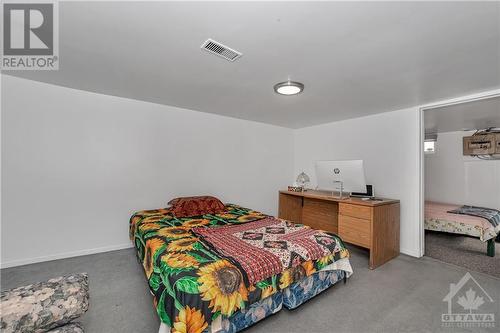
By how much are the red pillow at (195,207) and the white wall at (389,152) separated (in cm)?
264

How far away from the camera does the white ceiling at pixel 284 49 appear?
143 centimetres

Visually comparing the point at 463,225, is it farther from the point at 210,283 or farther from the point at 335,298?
the point at 210,283

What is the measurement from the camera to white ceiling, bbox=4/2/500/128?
143cm

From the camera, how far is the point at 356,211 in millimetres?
2998

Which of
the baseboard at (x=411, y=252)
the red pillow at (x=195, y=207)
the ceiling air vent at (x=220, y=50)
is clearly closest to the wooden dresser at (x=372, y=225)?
the baseboard at (x=411, y=252)

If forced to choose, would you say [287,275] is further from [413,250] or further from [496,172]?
[496,172]

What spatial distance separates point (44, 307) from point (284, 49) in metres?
2.35

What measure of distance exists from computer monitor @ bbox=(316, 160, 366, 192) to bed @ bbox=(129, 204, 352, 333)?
133cm

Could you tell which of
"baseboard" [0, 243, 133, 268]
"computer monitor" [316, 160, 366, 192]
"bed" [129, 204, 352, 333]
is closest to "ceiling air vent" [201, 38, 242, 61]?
"bed" [129, 204, 352, 333]

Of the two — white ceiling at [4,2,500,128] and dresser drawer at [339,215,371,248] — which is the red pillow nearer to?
white ceiling at [4,2,500,128]

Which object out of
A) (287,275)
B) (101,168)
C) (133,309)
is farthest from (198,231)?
(101,168)

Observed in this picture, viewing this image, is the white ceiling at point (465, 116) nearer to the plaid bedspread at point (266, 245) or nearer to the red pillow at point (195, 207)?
the plaid bedspread at point (266, 245)

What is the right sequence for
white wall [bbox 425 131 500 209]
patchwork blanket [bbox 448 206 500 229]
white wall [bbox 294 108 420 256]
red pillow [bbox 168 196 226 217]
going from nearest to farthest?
red pillow [bbox 168 196 226 217] < white wall [bbox 294 108 420 256] < patchwork blanket [bbox 448 206 500 229] < white wall [bbox 425 131 500 209]

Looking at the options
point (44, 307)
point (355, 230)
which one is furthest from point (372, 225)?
point (44, 307)
